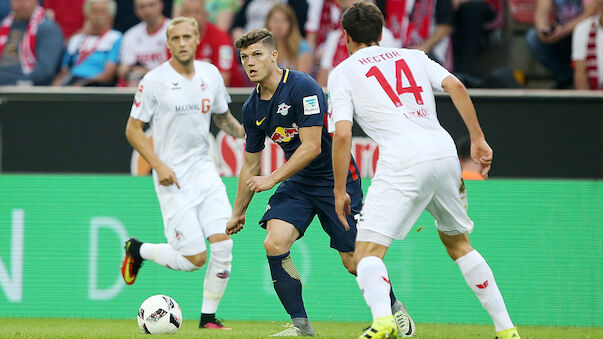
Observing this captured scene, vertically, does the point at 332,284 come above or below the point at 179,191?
below

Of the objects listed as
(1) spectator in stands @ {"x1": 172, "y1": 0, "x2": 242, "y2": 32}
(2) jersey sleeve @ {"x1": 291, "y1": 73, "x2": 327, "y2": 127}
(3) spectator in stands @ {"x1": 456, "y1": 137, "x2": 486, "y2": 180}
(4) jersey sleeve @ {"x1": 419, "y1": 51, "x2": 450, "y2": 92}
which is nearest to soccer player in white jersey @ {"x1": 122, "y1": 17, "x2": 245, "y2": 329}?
(2) jersey sleeve @ {"x1": 291, "y1": 73, "x2": 327, "y2": 127}

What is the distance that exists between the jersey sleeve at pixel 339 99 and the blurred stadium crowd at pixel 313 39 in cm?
522

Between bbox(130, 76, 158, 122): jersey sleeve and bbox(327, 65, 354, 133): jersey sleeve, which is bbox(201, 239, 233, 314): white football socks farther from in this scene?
bbox(327, 65, 354, 133): jersey sleeve

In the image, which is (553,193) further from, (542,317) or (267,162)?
(267,162)

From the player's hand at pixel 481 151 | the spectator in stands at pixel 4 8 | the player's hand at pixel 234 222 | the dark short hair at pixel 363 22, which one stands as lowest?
the spectator in stands at pixel 4 8

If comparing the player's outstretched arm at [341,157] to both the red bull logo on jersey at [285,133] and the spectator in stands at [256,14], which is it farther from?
the spectator in stands at [256,14]

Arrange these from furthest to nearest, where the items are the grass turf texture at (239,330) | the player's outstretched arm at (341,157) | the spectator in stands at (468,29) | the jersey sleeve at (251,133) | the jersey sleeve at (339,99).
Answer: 1. the spectator in stands at (468,29)
2. the grass turf texture at (239,330)
3. the jersey sleeve at (251,133)
4. the jersey sleeve at (339,99)
5. the player's outstretched arm at (341,157)

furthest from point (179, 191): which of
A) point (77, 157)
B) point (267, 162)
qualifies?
point (77, 157)

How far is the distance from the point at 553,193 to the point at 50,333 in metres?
4.93

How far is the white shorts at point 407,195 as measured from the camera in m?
5.68

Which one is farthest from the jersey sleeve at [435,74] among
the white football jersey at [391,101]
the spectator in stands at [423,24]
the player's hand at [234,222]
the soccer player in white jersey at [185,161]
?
the spectator in stands at [423,24]

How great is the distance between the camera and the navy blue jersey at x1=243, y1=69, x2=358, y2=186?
267 inches

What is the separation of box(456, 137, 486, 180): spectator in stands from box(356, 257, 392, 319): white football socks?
4.41 metres

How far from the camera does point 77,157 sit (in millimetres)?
11164
